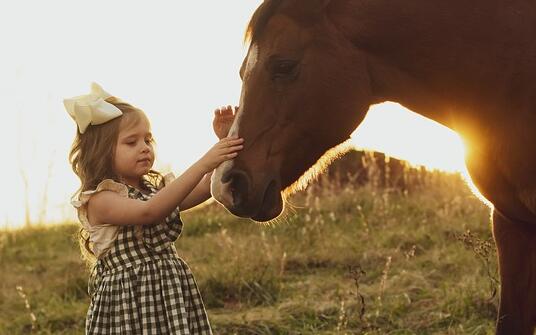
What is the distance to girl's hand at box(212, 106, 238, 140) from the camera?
340 cm

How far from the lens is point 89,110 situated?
3326mm

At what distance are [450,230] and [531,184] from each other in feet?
11.1

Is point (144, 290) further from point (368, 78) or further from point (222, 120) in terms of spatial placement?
point (368, 78)

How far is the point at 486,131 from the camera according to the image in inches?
115

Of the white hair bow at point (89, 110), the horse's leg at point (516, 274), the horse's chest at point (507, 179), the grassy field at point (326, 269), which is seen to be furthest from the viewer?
the grassy field at point (326, 269)

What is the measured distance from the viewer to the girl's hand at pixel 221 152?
116 inches

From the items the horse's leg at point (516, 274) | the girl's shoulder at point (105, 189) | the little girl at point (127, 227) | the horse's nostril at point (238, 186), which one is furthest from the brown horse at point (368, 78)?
the girl's shoulder at point (105, 189)

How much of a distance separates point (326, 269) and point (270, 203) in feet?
9.26

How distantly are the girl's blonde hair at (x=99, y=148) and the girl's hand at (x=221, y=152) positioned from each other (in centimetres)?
44

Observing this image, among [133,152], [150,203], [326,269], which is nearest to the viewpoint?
[150,203]

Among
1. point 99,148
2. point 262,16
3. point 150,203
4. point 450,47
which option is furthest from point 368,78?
point 99,148

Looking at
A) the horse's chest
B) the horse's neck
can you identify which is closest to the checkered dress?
the horse's neck

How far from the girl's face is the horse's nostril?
1.69 feet

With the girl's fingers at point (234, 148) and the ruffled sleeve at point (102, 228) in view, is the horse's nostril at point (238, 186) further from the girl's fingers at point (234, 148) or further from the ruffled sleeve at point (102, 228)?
the ruffled sleeve at point (102, 228)
